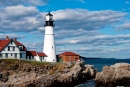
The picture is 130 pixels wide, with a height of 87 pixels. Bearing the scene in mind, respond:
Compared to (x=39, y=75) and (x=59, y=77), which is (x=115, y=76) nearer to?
(x=59, y=77)

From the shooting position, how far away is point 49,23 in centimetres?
5588

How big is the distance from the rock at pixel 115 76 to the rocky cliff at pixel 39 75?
14.2 ft

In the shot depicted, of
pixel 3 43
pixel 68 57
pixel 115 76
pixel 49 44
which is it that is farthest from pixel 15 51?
pixel 115 76

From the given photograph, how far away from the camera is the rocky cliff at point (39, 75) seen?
33.4 meters

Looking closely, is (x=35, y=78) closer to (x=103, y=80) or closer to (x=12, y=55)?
(x=103, y=80)

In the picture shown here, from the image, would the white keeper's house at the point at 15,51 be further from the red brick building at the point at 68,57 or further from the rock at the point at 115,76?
the rock at the point at 115,76

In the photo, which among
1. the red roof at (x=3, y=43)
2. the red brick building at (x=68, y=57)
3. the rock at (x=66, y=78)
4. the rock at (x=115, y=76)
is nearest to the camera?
the rock at (x=115, y=76)

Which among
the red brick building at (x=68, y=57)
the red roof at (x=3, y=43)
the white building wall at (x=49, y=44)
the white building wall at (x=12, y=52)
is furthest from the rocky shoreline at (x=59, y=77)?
the red brick building at (x=68, y=57)

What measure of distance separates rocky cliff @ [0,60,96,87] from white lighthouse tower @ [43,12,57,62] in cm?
723

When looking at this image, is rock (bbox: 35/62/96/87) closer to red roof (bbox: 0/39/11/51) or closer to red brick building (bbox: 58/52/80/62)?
red roof (bbox: 0/39/11/51)

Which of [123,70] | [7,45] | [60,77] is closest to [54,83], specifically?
[60,77]

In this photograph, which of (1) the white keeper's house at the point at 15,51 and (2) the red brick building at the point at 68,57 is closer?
(1) the white keeper's house at the point at 15,51

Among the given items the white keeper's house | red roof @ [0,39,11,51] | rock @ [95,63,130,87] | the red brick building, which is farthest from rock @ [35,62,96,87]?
the red brick building

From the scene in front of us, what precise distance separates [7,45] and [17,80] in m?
18.6
